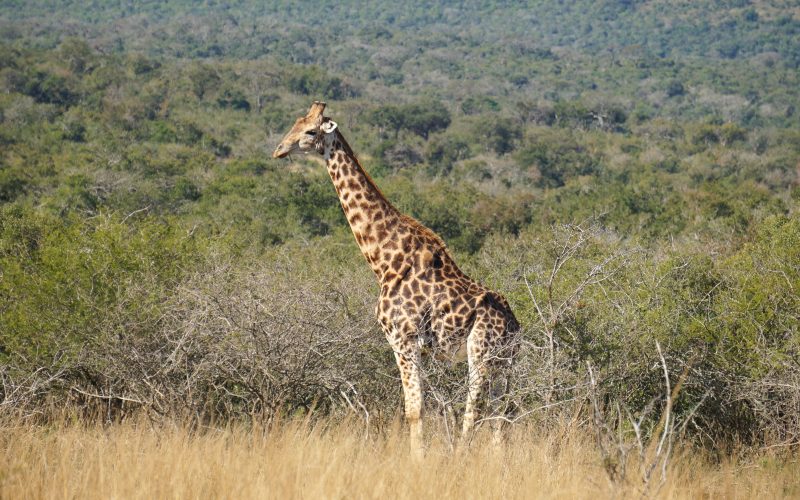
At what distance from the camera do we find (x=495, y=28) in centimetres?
15688

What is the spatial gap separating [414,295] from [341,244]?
15.3 feet

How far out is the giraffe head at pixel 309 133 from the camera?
227 inches

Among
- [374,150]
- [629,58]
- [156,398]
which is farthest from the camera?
[629,58]

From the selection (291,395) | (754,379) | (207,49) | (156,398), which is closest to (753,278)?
(754,379)

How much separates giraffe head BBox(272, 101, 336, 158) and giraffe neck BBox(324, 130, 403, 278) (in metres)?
0.12

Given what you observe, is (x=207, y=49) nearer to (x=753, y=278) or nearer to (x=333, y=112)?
(x=333, y=112)

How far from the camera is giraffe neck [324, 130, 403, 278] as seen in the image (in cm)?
598

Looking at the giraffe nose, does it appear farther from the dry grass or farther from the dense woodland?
the dry grass

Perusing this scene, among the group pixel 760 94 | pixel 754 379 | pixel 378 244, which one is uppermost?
pixel 378 244

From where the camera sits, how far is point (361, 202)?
6035 mm

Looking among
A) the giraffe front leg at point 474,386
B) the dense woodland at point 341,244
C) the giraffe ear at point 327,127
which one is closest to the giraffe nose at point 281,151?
the giraffe ear at point 327,127

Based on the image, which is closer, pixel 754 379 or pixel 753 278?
pixel 754 379

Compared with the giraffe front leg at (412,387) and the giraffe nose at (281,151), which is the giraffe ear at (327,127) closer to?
the giraffe nose at (281,151)

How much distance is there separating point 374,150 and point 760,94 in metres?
57.9
